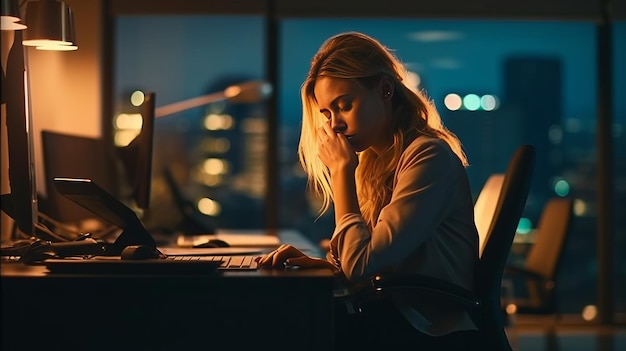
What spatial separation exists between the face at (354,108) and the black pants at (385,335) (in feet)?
1.29

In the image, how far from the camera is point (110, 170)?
4.21 m

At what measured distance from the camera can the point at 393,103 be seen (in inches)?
82.5

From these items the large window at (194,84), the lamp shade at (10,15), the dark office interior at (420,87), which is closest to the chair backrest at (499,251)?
the lamp shade at (10,15)

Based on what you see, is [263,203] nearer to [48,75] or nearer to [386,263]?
[48,75]

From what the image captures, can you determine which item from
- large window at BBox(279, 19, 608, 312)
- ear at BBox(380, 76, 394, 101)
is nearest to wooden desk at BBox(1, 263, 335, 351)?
ear at BBox(380, 76, 394, 101)

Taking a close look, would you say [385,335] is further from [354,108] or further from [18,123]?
[18,123]

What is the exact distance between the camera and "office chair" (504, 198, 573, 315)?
12.3ft

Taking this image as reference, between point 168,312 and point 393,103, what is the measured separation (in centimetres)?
80

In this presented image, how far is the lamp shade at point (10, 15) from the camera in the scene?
77.2 inches

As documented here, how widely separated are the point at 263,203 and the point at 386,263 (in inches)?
151

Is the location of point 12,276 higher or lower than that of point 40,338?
higher

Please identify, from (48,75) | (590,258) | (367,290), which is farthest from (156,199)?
(367,290)

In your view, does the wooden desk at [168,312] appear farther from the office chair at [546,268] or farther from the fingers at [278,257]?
the office chair at [546,268]

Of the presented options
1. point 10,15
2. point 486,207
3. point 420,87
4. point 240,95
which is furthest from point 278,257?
point 420,87
